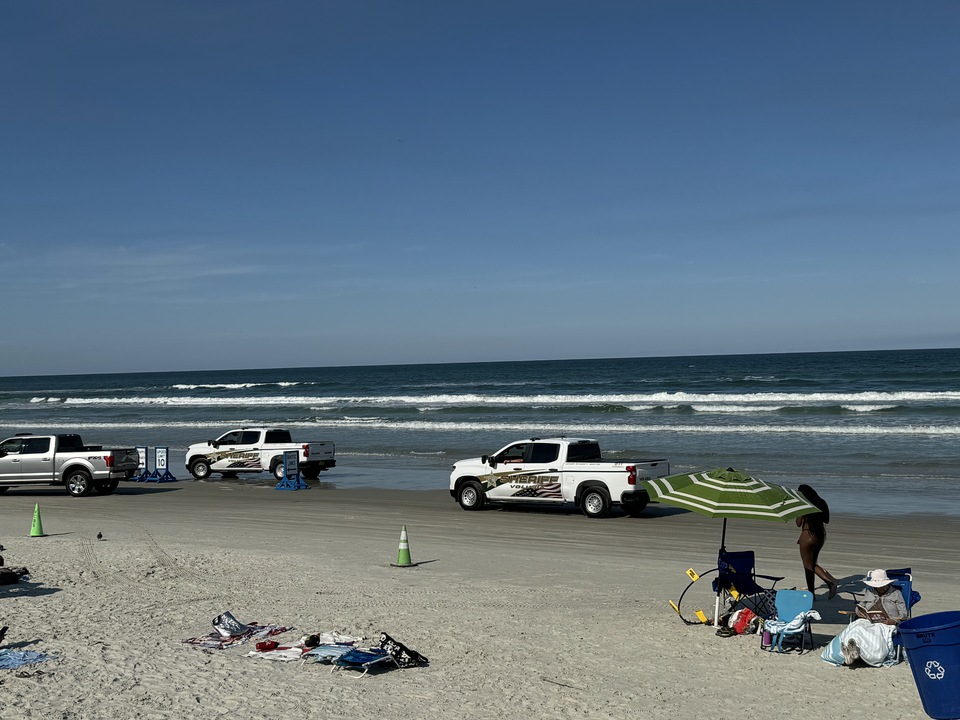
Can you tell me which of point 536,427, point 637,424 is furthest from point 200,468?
point 637,424

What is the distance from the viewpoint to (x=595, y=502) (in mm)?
21344

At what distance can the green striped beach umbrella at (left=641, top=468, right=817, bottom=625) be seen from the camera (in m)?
10.9

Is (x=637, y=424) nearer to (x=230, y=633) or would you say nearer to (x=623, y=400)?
(x=623, y=400)

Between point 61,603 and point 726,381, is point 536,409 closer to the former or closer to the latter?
point 726,381

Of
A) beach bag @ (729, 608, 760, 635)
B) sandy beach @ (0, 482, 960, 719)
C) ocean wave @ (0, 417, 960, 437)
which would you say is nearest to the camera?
sandy beach @ (0, 482, 960, 719)

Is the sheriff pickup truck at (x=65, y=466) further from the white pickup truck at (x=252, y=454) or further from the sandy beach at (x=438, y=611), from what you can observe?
the sandy beach at (x=438, y=611)

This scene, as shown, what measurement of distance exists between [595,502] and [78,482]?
14990mm

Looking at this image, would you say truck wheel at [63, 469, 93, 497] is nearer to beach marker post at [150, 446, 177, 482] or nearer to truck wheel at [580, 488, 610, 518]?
beach marker post at [150, 446, 177, 482]

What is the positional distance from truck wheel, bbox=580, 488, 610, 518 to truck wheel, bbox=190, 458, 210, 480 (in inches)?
580

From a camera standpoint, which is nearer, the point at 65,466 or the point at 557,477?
the point at 557,477

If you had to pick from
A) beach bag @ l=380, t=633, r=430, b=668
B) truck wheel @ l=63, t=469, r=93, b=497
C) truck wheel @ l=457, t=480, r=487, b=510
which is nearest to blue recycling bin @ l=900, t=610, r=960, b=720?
beach bag @ l=380, t=633, r=430, b=668

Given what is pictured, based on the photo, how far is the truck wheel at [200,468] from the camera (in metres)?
31.1

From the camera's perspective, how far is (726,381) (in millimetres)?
80000

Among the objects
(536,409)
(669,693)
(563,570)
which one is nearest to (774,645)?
(669,693)
